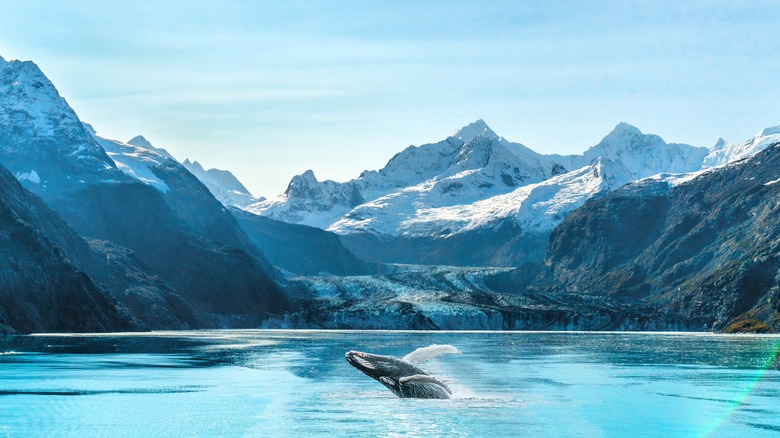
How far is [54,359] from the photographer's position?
427ft

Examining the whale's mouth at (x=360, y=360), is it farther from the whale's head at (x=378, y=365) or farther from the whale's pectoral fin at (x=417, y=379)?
the whale's pectoral fin at (x=417, y=379)

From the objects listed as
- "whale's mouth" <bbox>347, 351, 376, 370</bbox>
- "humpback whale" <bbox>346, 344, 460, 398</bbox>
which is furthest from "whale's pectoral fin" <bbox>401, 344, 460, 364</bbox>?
"whale's mouth" <bbox>347, 351, 376, 370</bbox>

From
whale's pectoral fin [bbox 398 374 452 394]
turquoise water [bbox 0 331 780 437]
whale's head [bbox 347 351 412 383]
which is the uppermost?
whale's head [bbox 347 351 412 383]

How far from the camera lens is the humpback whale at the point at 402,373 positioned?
80812 millimetres

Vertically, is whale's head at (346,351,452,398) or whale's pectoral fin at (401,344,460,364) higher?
whale's pectoral fin at (401,344,460,364)

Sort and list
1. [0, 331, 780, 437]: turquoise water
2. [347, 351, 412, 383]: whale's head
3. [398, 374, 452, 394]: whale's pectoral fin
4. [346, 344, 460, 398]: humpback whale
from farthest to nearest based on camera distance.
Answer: [398, 374, 452, 394]: whale's pectoral fin, [346, 344, 460, 398]: humpback whale, [347, 351, 412, 383]: whale's head, [0, 331, 780, 437]: turquoise water

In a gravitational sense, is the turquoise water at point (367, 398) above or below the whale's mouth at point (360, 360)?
below

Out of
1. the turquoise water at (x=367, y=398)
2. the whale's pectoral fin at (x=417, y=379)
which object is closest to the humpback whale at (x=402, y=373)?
the whale's pectoral fin at (x=417, y=379)

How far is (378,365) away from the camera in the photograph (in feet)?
267

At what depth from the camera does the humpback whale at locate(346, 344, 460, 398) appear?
3182 inches

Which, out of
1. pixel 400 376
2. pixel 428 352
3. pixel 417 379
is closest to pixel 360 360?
pixel 400 376

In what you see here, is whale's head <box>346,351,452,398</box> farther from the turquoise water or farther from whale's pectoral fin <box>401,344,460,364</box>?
the turquoise water

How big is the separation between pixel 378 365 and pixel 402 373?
7.31ft

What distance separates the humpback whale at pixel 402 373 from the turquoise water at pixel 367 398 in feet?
4.37
